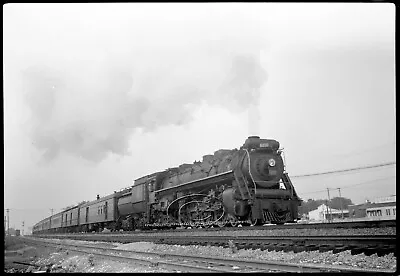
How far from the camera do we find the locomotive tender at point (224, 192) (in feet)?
37.5

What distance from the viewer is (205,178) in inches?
504

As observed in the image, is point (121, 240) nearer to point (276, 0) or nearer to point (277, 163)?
point (277, 163)

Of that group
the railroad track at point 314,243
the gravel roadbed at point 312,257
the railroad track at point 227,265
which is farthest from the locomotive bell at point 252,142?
the railroad track at point 227,265

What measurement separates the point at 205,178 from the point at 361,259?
737cm

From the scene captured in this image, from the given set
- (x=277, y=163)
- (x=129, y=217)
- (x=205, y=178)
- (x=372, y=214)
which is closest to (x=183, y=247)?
(x=205, y=178)

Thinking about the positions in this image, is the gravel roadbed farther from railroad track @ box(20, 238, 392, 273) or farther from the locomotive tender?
the locomotive tender

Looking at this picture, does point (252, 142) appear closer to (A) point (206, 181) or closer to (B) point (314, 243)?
(A) point (206, 181)

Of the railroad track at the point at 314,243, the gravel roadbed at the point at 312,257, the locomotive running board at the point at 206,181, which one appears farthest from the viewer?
the locomotive running board at the point at 206,181

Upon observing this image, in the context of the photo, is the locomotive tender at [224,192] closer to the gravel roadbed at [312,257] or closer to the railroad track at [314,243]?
the railroad track at [314,243]

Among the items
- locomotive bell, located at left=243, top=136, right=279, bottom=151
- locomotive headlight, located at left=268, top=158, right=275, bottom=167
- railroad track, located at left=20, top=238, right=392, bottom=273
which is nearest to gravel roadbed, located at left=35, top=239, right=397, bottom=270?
railroad track, located at left=20, top=238, right=392, bottom=273

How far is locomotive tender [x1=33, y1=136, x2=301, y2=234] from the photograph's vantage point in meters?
11.4

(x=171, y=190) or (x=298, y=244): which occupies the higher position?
(x=171, y=190)

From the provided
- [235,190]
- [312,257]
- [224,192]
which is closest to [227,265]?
[312,257]

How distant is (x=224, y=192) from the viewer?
39.0 ft
